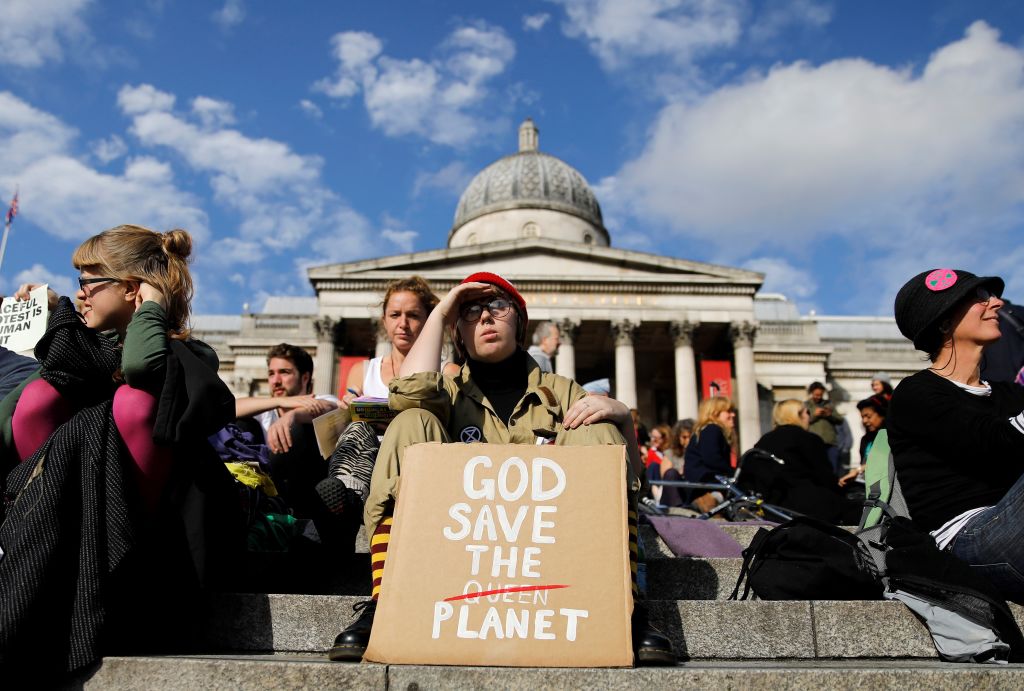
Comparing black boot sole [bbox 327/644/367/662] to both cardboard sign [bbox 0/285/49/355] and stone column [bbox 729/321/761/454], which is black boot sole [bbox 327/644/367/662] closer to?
cardboard sign [bbox 0/285/49/355]

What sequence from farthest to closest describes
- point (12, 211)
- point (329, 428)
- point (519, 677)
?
point (12, 211) → point (329, 428) → point (519, 677)

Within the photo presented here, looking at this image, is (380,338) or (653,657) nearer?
(653,657)

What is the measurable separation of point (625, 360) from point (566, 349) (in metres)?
2.09

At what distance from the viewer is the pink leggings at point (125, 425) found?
2.81 m

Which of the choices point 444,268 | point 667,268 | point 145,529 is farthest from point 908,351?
point 145,529

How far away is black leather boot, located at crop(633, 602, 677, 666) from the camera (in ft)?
7.80

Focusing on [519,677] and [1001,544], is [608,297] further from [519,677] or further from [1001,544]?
[519,677]

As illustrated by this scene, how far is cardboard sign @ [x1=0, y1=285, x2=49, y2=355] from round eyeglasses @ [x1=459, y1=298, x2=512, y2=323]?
7.50 feet

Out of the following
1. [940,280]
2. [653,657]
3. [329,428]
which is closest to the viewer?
[653,657]

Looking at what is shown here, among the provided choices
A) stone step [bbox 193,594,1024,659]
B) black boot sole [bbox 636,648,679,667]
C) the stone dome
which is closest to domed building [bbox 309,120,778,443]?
the stone dome

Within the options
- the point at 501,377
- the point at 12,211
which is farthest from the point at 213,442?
the point at 12,211

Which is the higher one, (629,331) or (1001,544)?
(629,331)

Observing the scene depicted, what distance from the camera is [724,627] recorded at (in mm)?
2877

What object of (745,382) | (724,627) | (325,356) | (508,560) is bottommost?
(724,627)
